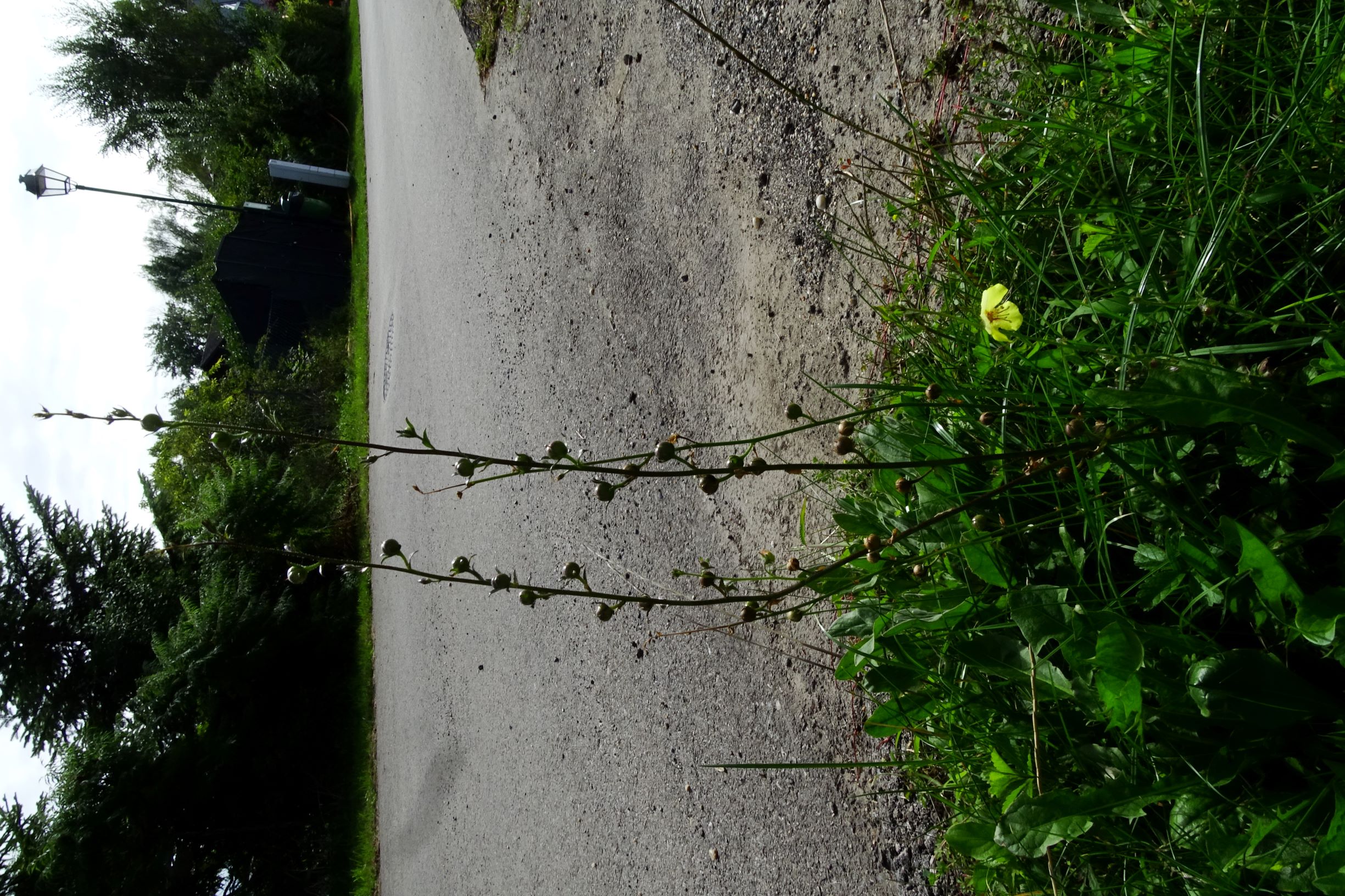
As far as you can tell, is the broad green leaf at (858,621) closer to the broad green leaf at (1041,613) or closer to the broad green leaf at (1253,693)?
the broad green leaf at (1041,613)

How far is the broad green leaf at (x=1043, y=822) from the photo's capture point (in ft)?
5.07

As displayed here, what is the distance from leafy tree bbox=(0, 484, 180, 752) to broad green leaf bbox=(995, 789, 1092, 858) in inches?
324

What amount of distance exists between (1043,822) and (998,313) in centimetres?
92

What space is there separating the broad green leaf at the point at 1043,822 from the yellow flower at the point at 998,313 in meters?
0.83

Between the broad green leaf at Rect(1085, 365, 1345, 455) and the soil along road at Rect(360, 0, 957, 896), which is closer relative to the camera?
the broad green leaf at Rect(1085, 365, 1345, 455)

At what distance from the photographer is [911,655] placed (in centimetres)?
199

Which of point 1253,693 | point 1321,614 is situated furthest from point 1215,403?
point 1253,693

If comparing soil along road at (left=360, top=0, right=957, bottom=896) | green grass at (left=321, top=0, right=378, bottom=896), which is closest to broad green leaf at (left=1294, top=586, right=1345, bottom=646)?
soil along road at (left=360, top=0, right=957, bottom=896)

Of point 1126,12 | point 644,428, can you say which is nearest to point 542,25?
point 644,428

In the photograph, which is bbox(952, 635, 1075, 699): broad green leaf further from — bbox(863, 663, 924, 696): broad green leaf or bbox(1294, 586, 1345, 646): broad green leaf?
bbox(1294, 586, 1345, 646): broad green leaf

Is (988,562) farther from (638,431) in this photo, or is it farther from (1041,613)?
(638,431)

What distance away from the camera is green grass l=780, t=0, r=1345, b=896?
4.59 feet

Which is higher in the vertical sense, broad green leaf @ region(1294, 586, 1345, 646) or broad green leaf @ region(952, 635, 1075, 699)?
broad green leaf @ region(1294, 586, 1345, 646)

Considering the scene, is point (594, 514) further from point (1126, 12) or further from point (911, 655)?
point (1126, 12)
